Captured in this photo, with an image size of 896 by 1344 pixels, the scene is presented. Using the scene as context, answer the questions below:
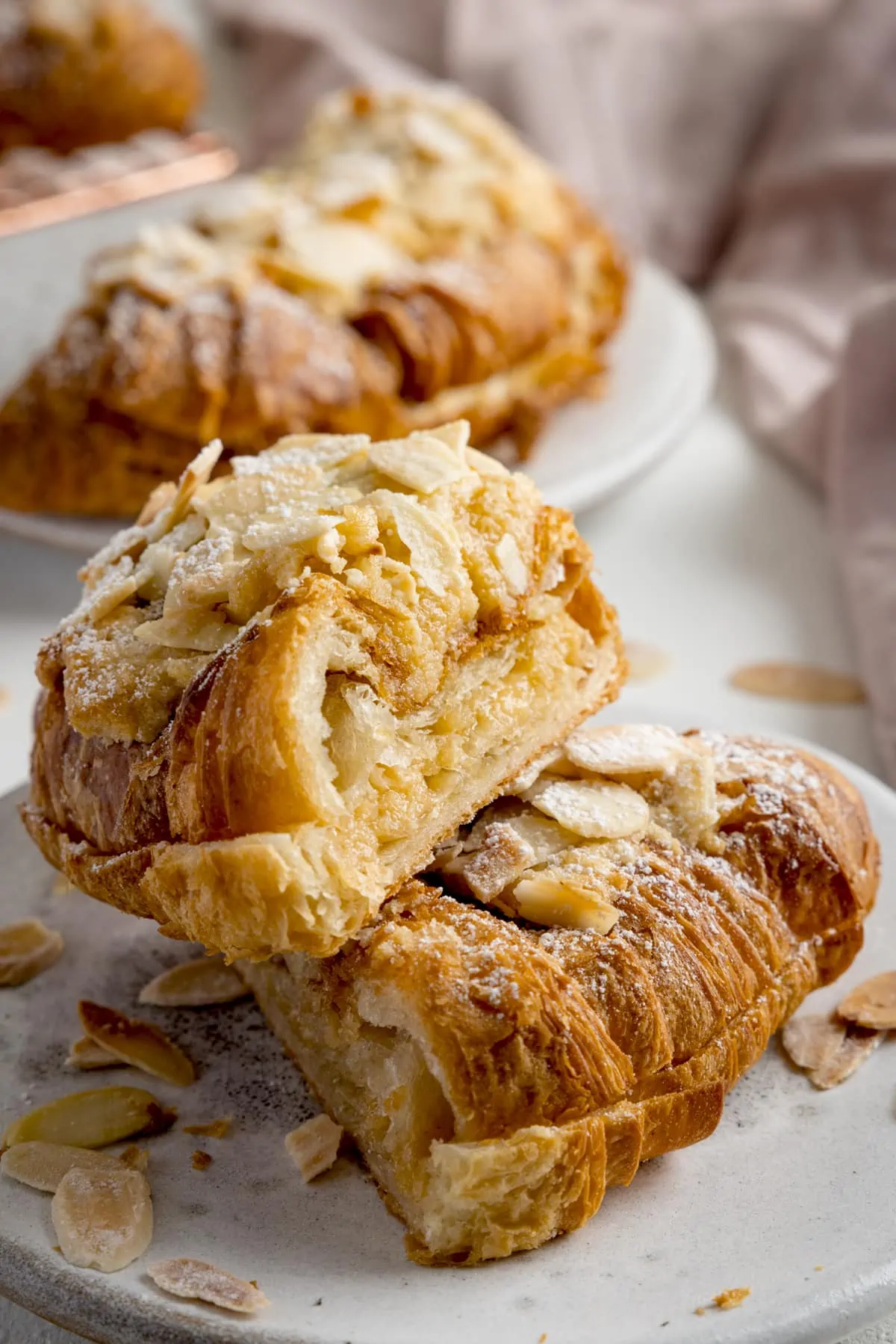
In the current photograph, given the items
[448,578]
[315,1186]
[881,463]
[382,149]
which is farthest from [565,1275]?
[382,149]

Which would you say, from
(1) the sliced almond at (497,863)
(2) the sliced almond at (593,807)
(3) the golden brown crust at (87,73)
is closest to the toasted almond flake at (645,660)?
(2) the sliced almond at (593,807)

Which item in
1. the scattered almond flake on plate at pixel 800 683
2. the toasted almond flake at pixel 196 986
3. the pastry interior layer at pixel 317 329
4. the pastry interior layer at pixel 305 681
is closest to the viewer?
the pastry interior layer at pixel 305 681

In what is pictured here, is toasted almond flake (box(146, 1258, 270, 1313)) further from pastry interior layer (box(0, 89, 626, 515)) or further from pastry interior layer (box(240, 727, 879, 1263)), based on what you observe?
pastry interior layer (box(0, 89, 626, 515))

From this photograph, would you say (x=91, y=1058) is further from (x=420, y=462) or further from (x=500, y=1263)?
(x=420, y=462)

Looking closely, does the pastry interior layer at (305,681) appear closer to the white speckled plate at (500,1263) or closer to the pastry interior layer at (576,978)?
the pastry interior layer at (576,978)

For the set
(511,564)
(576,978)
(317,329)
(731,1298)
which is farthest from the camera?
(317,329)

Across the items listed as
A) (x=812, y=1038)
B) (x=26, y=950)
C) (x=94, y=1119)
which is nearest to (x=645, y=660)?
(x=812, y=1038)

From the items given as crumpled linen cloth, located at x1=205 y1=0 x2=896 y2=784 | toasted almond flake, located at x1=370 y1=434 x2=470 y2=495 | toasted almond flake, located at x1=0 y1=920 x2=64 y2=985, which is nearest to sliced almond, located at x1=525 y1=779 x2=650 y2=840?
toasted almond flake, located at x1=370 y1=434 x2=470 y2=495
